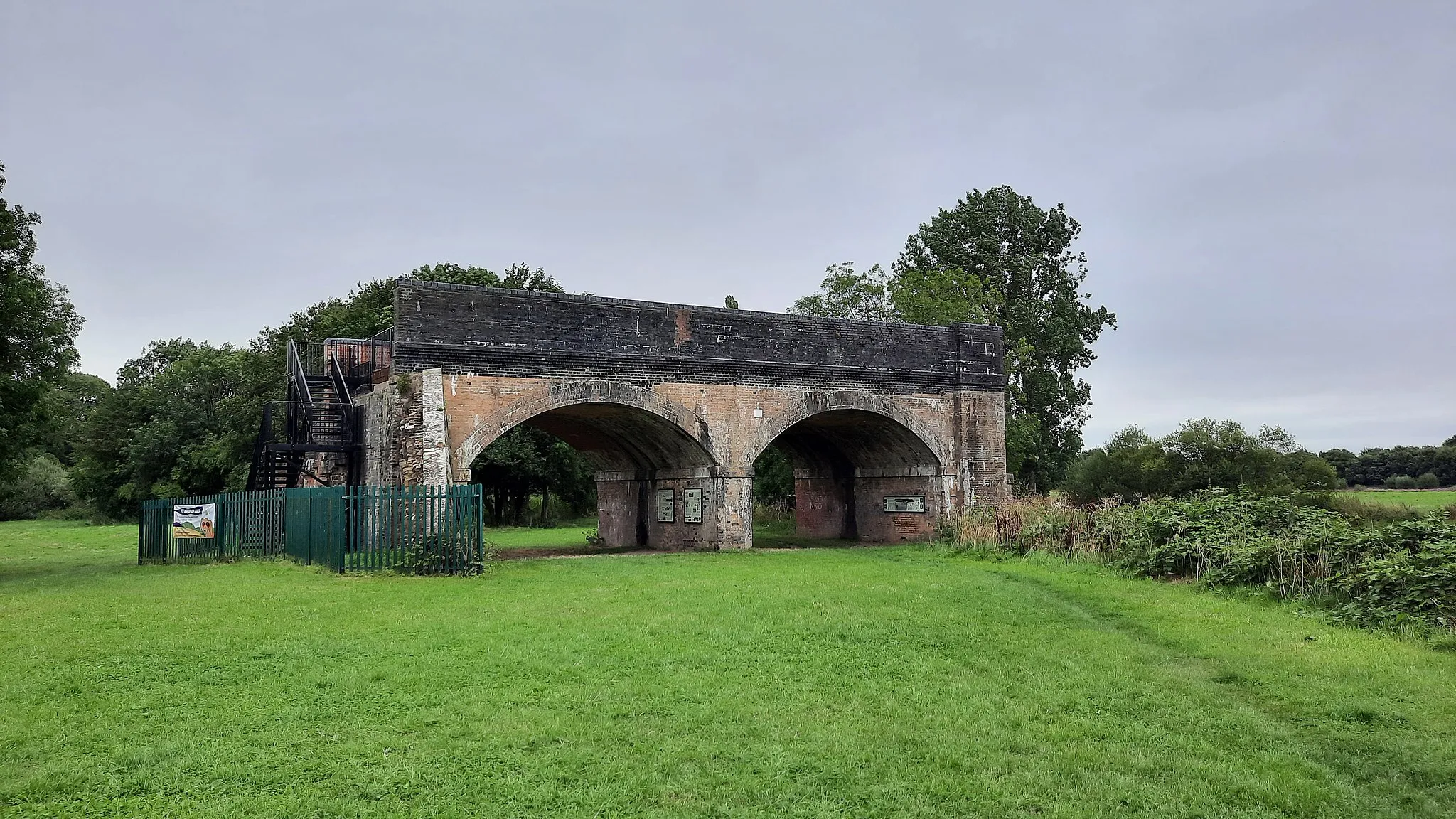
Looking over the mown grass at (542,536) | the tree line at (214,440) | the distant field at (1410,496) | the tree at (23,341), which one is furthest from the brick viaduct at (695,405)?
the distant field at (1410,496)

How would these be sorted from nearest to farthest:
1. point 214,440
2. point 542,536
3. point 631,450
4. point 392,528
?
point 392,528 → point 631,450 → point 542,536 → point 214,440

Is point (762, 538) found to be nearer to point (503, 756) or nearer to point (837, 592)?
point (837, 592)

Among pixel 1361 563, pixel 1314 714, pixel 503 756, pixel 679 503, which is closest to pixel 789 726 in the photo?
pixel 503 756

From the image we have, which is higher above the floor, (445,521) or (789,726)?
(445,521)

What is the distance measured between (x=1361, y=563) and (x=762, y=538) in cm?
1728

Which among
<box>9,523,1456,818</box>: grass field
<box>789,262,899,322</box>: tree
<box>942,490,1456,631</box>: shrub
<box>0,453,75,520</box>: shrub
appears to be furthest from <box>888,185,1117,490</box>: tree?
<box>0,453,75,520</box>: shrub

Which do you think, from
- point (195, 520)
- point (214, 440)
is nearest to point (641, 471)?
point (195, 520)

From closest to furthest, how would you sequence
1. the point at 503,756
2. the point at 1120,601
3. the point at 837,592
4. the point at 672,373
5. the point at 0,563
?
the point at 503,756, the point at 1120,601, the point at 837,592, the point at 672,373, the point at 0,563

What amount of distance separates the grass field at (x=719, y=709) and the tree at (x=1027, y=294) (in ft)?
88.3

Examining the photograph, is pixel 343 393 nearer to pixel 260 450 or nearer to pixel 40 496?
pixel 260 450

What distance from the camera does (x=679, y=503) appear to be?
22.8m

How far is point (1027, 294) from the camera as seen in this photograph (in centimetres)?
4100

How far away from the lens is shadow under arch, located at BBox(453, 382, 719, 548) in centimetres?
1934

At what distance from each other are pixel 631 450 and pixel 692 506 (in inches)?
111
